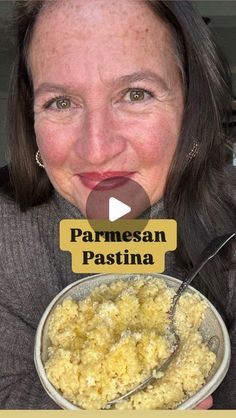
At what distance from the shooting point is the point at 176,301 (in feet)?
1.97

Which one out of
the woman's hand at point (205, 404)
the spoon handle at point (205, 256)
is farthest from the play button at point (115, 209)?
the woman's hand at point (205, 404)

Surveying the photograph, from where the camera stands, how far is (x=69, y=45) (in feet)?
1.90

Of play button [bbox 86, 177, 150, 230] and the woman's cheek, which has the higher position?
the woman's cheek

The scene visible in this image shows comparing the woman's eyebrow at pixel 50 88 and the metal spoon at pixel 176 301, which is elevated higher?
the woman's eyebrow at pixel 50 88

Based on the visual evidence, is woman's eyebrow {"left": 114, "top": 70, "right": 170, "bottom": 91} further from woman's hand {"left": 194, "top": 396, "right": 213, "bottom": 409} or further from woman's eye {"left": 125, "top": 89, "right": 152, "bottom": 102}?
woman's hand {"left": 194, "top": 396, "right": 213, "bottom": 409}

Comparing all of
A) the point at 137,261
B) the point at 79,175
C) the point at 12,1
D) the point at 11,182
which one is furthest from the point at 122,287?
the point at 12,1

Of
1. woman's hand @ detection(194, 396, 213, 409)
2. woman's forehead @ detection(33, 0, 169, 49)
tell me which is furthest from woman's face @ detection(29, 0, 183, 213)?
woman's hand @ detection(194, 396, 213, 409)

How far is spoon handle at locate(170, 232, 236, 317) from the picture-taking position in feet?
1.98

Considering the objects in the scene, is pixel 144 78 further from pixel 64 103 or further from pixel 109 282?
pixel 109 282

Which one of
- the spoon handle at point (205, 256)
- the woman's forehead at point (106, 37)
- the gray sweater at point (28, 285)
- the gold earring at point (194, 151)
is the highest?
the woman's forehead at point (106, 37)

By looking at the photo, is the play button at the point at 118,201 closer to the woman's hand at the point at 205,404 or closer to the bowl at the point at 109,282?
the bowl at the point at 109,282

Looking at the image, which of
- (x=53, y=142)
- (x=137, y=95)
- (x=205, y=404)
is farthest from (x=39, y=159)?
(x=205, y=404)

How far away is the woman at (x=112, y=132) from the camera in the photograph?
1.90 ft

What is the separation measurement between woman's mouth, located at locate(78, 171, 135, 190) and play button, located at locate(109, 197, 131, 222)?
0.7 inches
